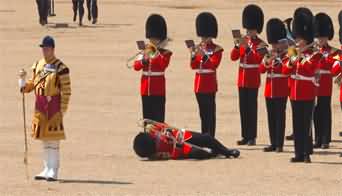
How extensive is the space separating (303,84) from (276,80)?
1.20 meters

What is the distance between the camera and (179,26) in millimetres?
34969

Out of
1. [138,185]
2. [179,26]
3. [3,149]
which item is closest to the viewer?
[138,185]

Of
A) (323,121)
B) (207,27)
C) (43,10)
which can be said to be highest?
(43,10)

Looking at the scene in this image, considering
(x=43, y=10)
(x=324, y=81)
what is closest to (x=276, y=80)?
(x=324, y=81)

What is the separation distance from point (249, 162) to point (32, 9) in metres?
26.4

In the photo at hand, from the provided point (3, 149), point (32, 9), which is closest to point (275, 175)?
point (3, 149)

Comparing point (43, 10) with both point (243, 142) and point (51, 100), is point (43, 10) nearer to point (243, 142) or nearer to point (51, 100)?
point (243, 142)

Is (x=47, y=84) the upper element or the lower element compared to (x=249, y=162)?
upper

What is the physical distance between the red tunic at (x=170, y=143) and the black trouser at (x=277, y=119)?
1.39 m

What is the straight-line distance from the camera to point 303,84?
15820 mm

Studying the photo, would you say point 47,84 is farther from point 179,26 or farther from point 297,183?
point 179,26

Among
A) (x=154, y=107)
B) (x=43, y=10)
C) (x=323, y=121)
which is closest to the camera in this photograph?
(x=154, y=107)

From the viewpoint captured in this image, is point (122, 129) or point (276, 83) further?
point (122, 129)

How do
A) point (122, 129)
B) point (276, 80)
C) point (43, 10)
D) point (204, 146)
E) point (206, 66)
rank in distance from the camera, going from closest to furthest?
1. point (204, 146)
2. point (276, 80)
3. point (206, 66)
4. point (122, 129)
5. point (43, 10)
